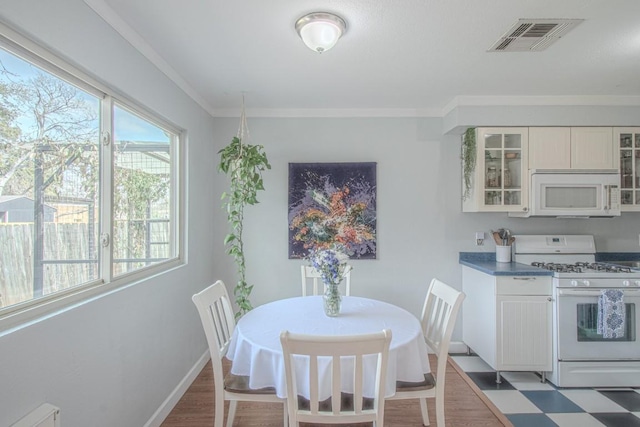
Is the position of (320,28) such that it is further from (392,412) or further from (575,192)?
(575,192)

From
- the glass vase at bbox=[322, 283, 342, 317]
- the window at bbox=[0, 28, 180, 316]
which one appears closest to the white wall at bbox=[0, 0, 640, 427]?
the window at bbox=[0, 28, 180, 316]

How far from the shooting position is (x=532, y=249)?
3150 millimetres

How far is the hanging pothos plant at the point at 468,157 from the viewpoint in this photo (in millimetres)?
3054

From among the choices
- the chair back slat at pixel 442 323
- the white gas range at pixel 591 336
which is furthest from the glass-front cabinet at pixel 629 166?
the chair back slat at pixel 442 323

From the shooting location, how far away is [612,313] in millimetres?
2529

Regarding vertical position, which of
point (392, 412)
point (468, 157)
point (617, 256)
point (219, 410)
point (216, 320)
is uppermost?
point (468, 157)

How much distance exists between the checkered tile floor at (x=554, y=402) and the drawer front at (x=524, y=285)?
0.75 m

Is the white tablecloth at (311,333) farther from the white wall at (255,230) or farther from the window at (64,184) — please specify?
the window at (64,184)

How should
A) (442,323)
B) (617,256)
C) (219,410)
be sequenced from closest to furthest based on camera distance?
(219,410), (442,323), (617,256)

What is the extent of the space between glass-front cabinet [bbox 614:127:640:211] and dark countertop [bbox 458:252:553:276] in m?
1.12

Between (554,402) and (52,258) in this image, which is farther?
(554,402)

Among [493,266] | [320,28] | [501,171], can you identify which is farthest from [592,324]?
[320,28]

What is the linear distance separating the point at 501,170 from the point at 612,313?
4.66 ft

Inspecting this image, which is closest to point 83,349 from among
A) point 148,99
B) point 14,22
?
point 14,22
